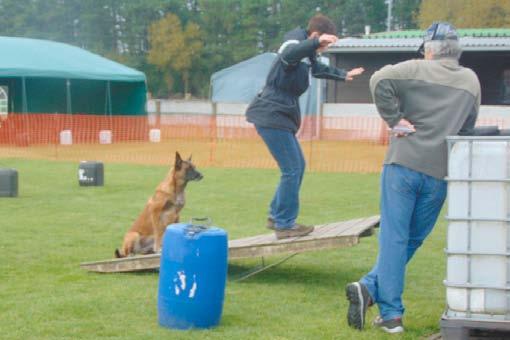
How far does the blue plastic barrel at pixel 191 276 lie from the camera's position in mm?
5930

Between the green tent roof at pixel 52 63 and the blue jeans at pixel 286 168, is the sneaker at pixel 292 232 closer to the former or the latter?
the blue jeans at pixel 286 168

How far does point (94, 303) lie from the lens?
686cm

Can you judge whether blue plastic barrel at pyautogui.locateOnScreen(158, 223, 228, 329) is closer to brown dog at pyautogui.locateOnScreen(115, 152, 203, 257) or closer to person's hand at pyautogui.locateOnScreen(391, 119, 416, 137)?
person's hand at pyautogui.locateOnScreen(391, 119, 416, 137)

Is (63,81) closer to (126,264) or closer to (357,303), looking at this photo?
(126,264)

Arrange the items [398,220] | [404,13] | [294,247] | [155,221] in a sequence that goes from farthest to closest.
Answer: [404,13]
[155,221]
[294,247]
[398,220]

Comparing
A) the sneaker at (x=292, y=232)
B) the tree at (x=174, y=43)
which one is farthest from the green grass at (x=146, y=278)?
the tree at (x=174, y=43)

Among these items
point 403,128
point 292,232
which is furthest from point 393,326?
point 292,232

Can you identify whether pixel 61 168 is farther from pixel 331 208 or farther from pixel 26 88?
pixel 26 88

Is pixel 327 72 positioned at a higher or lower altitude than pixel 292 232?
higher

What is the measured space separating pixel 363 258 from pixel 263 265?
125 cm

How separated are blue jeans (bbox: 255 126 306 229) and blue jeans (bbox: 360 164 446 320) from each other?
1.66 metres

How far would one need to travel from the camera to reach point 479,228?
16.8 ft

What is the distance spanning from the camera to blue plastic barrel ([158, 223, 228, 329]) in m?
5.93

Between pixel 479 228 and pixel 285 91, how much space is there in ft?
8.77
